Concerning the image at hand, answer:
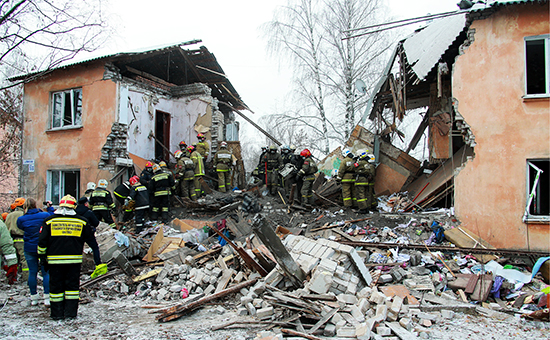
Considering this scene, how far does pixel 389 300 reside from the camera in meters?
5.71

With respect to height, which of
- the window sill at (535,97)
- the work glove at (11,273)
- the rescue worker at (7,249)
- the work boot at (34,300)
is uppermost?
the window sill at (535,97)

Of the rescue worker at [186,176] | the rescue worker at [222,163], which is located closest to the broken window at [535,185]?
the rescue worker at [222,163]

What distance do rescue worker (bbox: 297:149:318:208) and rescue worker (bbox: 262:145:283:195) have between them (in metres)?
1.14

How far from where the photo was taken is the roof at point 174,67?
11707mm

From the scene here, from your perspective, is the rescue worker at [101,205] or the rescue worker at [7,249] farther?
the rescue worker at [101,205]

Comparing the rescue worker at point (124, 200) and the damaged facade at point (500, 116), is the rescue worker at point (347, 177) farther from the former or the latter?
the rescue worker at point (124, 200)

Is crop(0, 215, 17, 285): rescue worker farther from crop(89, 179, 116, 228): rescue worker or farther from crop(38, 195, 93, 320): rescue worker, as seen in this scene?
crop(89, 179, 116, 228): rescue worker

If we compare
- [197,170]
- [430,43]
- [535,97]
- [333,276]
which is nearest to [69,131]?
[197,170]

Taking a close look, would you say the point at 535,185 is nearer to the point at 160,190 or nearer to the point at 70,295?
the point at 70,295

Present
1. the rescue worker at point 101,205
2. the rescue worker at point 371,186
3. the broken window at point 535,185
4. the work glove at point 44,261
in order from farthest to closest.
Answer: the rescue worker at point 371,186
the rescue worker at point 101,205
the broken window at point 535,185
the work glove at point 44,261

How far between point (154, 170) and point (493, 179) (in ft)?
29.2

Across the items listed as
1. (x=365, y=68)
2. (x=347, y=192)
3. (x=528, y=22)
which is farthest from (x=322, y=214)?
(x=365, y=68)

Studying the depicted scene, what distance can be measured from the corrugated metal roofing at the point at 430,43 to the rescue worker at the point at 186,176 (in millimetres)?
7074

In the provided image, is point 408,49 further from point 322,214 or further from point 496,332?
point 496,332
